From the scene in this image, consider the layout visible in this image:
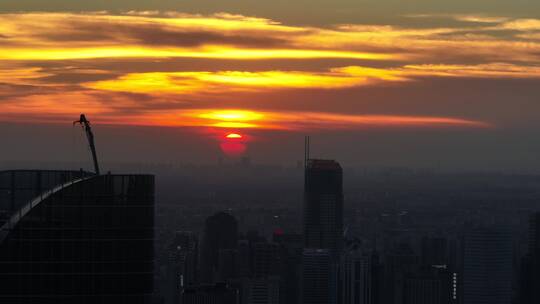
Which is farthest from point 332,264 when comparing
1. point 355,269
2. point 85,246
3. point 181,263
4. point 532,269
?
point 85,246

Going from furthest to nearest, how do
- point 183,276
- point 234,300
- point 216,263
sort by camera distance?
1. point 216,263
2. point 183,276
3. point 234,300

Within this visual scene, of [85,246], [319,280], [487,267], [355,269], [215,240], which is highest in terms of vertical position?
[85,246]

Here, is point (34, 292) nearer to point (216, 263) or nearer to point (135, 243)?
point (135, 243)

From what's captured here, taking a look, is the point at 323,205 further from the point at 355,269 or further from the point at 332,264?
the point at 355,269

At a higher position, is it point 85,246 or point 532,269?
point 85,246

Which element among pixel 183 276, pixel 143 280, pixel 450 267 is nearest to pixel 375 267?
pixel 450 267

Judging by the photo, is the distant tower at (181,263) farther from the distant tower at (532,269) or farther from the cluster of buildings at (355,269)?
the distant tower at (532,269)

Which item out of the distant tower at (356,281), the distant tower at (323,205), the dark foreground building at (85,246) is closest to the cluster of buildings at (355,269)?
the distant tower at (356,281)
